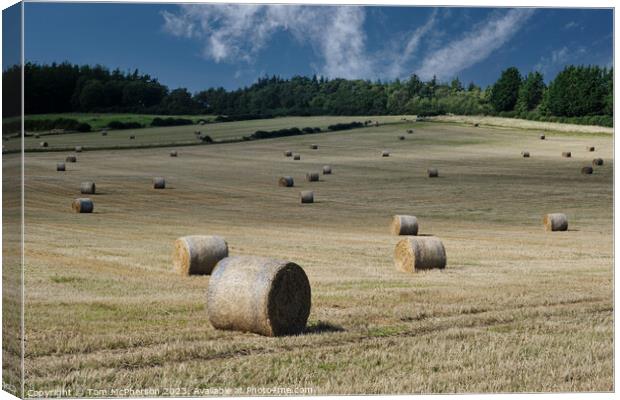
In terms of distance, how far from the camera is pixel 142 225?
1112 inches

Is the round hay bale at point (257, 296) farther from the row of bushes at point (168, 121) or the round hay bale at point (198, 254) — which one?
the row of bushes at point (168, 121)

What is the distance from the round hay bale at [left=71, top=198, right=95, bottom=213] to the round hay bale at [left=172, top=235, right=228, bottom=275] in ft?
44.2

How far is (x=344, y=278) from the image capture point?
1773 cm

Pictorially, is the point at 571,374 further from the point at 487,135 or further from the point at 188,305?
the point at 487,135

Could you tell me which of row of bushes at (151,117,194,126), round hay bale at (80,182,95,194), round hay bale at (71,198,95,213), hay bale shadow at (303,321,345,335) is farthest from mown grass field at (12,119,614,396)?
row of bushes at (151,117,194,126)

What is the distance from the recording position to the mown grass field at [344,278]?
448 inches

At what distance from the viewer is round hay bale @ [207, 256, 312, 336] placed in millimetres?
12125

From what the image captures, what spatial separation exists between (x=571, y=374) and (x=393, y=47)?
216 inches

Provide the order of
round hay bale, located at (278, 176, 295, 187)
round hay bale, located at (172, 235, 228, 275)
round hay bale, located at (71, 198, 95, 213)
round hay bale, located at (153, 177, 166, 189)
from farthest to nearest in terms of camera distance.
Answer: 1. round hay bale, located at (278, 176, 295, 187)
2. round hay bale, located at (153, 177, 166, 189)
3. round hay bale, located at (71, 198, 95, 213)
4. round hay bale, located at (172, 235, 228, 275)

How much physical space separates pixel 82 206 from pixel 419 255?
14248 millimetres

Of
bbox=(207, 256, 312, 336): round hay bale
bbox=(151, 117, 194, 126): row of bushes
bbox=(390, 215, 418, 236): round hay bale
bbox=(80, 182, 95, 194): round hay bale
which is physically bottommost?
bbox=(80, 182, 95, 194): round hay bale

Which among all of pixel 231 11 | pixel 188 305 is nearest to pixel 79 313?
pixel 188 305

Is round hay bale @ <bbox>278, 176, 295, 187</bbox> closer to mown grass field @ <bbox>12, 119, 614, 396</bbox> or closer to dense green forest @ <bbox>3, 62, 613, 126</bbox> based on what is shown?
mown grass field @ <bbox>12, 119, 614, 396</bbox>

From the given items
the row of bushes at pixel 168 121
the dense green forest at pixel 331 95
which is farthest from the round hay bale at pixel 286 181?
the dense green forest at pixel 331 95
